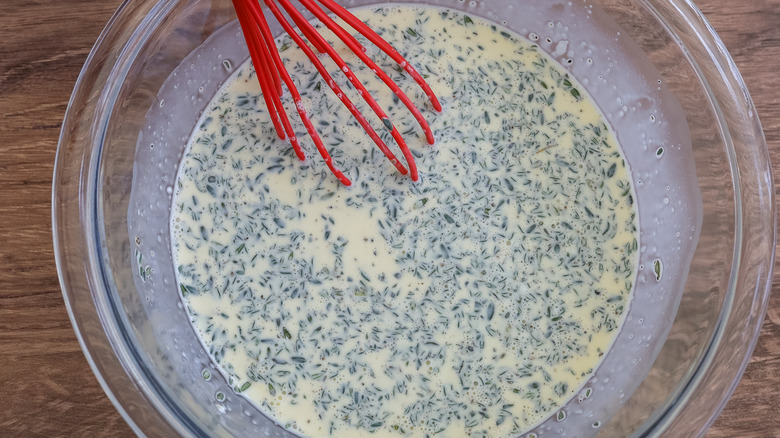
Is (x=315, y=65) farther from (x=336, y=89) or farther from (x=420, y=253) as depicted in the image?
(x=420, y=253)

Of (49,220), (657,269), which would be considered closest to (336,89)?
(49,220)

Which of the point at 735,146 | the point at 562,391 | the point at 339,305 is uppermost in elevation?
the point at 735,146

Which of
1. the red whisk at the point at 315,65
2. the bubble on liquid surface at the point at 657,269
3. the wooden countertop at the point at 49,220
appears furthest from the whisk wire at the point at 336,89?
the bubble on liquid surface at the point at 657,269

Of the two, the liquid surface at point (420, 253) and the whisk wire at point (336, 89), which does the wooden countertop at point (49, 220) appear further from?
the whisk wire at point (336, 89)

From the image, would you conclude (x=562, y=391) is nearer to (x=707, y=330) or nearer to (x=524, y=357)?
(x=524, y=357)

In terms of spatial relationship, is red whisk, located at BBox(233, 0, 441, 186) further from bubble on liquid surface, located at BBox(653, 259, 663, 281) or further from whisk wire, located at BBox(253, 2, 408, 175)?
bubble on liquid surface, located at BBox(653, 259, 663, 281)

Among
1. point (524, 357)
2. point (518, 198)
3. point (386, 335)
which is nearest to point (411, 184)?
point (518, 198)
